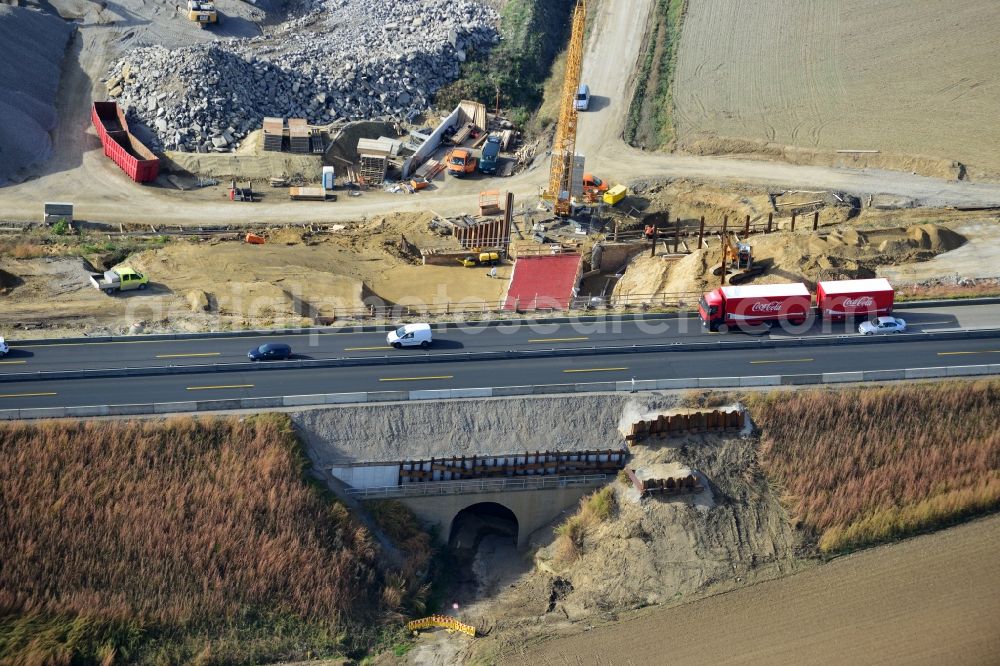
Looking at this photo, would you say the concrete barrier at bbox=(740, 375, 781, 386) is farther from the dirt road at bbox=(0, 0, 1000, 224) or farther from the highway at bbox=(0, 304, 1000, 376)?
the dirt road at bbox=(0, 0, 1000, 224)

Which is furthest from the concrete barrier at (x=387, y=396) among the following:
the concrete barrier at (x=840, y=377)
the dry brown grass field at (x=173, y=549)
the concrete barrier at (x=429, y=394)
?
the concrete barrier at (x=840, y=377)

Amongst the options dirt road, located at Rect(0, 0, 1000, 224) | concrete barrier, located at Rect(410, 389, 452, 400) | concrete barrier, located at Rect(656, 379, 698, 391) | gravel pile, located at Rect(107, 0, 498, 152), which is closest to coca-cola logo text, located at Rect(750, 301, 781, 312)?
concrete barrier, located at Rect(656, 379, 698, 391)

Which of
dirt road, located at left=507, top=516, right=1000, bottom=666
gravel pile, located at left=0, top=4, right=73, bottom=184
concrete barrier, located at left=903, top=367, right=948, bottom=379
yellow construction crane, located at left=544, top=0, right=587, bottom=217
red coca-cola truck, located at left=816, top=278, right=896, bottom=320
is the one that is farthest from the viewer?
gravel pile, located at left=0, top=4, right=73, bottom=184

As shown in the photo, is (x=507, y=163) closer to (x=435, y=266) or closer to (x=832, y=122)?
(x=435, y=266)

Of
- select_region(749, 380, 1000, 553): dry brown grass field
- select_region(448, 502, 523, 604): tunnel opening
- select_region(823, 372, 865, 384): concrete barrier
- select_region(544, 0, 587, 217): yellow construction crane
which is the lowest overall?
select_region(448, 502, 523, 604): tunnel opening

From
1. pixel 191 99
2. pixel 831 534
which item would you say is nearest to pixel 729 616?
pixel 831 534

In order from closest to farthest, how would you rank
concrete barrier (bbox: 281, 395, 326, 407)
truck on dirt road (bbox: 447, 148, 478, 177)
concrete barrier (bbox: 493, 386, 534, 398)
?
concrete barrier (bbox: 281, 395, 326, 407) < concrete barrier (bbox: 493, 386, 534, 398) < truck on dirt road (bbox: 447, 148, 478, 177)
